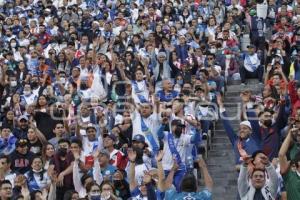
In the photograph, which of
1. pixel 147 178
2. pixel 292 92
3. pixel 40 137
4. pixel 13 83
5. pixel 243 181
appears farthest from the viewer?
pixel 13 83

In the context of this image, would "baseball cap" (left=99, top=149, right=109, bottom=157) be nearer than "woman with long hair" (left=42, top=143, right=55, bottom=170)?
Yes

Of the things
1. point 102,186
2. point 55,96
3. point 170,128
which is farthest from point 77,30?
point 102,186

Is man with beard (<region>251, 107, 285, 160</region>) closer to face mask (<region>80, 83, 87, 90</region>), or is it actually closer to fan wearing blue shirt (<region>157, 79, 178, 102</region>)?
fan wearing blue shirt (<region>157, 79, 178, 102</region>)

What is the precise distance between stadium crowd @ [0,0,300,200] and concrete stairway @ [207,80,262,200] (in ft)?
1.11

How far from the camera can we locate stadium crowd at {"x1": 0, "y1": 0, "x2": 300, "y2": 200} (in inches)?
491

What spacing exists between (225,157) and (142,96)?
208 centimetres

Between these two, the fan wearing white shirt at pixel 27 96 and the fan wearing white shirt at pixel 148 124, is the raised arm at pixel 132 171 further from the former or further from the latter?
the fan wearing white shirt at pixel 27 96

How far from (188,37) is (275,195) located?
10997mm

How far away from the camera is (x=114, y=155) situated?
14078 mm

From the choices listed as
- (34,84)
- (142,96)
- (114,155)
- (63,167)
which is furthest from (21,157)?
(34,84)

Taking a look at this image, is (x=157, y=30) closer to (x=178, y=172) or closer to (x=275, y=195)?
(x=178, y=172)

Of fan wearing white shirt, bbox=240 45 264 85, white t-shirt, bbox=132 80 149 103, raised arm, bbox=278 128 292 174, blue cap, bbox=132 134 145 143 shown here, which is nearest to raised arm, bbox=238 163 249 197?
raised arm, bbox=278 128 292 174

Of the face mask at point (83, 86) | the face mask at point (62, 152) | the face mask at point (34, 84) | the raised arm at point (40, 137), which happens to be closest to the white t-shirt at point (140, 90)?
the face mask at point (83, 86)

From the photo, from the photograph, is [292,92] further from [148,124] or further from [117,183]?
[117,183]
